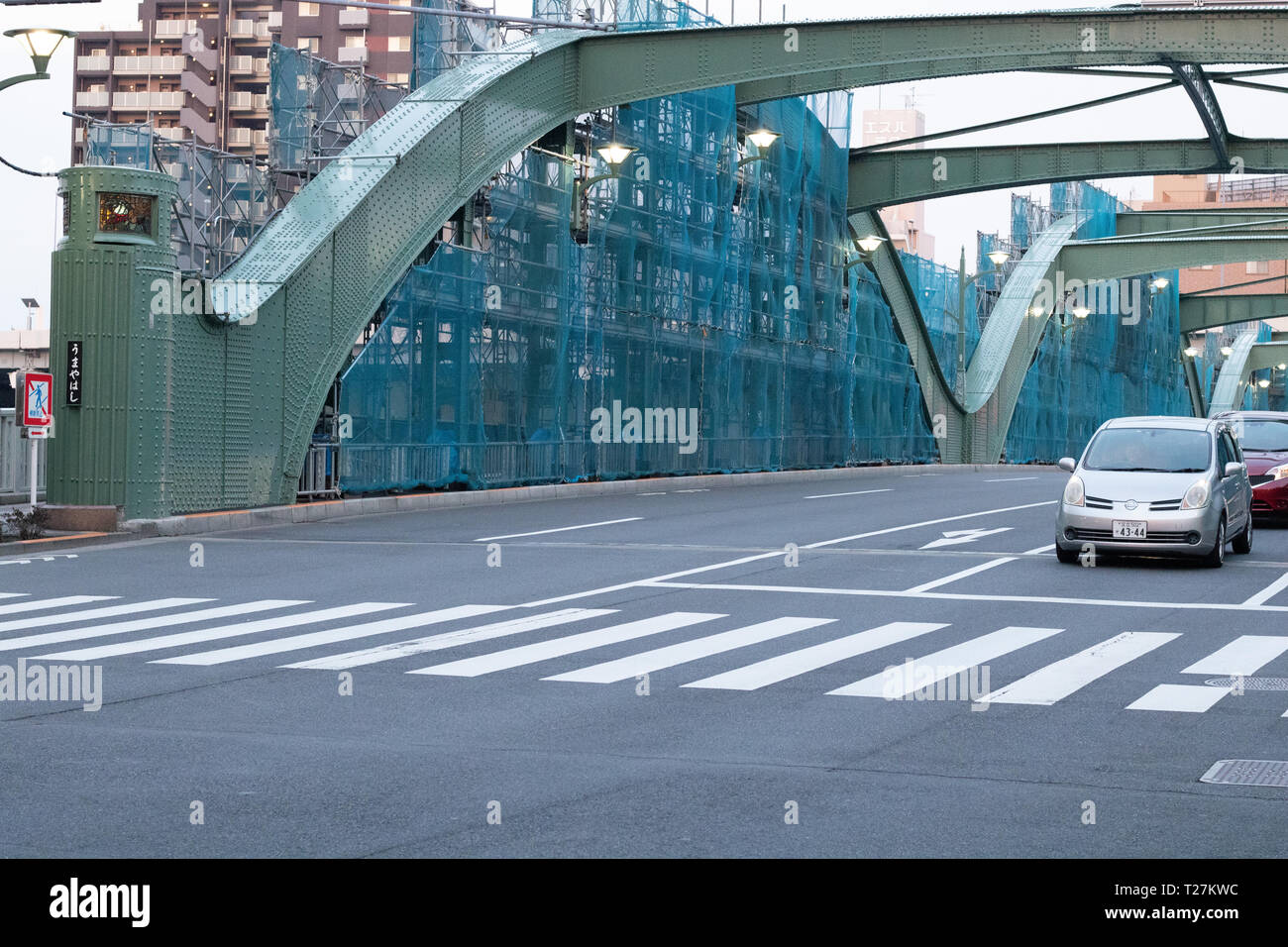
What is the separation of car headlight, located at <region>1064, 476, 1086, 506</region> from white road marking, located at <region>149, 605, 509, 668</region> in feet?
24.3

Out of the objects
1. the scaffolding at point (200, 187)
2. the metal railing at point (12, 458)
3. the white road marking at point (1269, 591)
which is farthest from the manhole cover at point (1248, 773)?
the scaffolding at point (200, 187)

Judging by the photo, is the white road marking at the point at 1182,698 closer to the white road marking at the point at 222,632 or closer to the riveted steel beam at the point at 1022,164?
the white road marking at the point at 222,632

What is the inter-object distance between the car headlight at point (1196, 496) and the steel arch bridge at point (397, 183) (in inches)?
540

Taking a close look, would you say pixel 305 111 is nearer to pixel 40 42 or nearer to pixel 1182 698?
pixel 40 42

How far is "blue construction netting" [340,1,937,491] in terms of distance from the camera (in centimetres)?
2997

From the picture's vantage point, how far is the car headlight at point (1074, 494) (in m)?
18.8

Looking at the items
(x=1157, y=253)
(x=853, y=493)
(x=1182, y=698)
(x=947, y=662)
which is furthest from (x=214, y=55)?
(x=1182, y=698)

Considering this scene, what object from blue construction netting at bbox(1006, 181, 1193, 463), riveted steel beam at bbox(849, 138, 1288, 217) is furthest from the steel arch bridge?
blue construction netting at bbox(1006, 181, 1193, 463)

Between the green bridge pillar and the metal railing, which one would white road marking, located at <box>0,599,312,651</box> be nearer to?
the green bridge pillar

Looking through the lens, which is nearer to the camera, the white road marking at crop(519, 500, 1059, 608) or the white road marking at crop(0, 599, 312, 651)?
the white road marking at crop(0, 599, 312, 651)

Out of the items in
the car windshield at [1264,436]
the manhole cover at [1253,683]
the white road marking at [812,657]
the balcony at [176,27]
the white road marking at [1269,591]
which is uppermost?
the balcony at [176,27]

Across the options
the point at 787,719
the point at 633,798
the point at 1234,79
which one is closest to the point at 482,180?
the point at 1234,79

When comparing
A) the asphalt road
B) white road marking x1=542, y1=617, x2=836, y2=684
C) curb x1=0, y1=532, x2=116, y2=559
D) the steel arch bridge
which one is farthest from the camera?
the steel arch bridge
